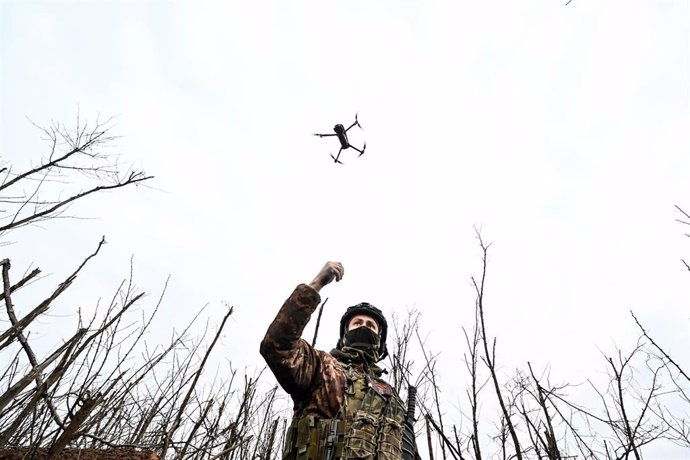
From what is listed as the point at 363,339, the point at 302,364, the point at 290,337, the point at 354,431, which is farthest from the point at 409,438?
the point at 290,337

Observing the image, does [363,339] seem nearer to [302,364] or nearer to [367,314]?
[367,314]

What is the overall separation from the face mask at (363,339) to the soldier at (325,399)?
42cm

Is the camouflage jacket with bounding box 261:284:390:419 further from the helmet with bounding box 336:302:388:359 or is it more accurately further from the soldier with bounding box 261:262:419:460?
the helmet with bounding box 336:302:388:359

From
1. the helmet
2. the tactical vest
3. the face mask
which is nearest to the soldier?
the tactical vest

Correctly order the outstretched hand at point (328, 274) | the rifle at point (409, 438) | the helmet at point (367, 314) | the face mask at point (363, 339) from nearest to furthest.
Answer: the outstretched hand at point (328, 274) → the rifle at point (409, 438) → the face mask at point (363, 339) → the helmet at point (367, 314)

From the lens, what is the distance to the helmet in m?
4.67

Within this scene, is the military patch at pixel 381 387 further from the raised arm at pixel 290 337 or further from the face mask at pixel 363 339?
the raised arm at pixel 290 337

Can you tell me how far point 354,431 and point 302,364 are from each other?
0.58 m

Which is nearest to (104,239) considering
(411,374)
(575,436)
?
(575,436)

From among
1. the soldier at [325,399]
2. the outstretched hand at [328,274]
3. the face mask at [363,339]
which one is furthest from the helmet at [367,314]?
the outstretched hand at [328,274]

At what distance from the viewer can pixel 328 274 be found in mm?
3324

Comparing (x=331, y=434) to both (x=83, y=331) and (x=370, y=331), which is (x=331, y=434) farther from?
(x=83, y=331)

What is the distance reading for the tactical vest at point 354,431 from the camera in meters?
3.09

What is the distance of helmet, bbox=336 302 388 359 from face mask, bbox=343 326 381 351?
22 cm
